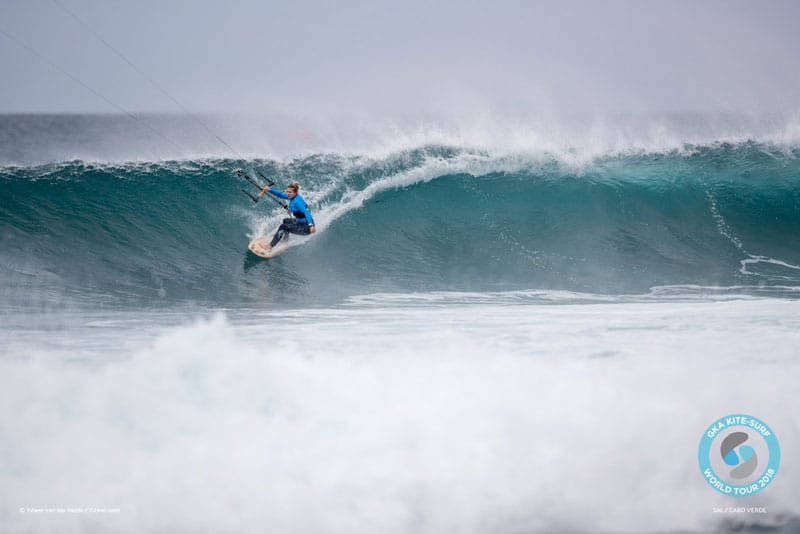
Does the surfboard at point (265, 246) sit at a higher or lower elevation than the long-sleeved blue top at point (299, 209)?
lower

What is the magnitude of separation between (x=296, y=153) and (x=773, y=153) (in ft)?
33.9

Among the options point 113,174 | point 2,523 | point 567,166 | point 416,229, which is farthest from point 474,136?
point 2,523

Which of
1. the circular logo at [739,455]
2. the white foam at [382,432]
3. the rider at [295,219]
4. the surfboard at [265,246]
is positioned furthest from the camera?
the surfboard at [265,246]

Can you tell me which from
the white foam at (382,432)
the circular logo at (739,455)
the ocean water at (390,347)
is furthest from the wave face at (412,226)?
the circular logo at (739,455)

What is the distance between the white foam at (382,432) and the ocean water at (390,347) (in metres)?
0.02

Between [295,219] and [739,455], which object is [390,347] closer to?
[739,455]

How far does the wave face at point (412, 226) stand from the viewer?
9.91m

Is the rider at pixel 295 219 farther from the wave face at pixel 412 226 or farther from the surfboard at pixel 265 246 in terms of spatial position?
the wave face at pixel 412 226

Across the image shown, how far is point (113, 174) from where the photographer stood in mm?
13516

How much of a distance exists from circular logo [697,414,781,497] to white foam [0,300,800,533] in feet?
0.28

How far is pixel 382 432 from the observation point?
533 centimetres

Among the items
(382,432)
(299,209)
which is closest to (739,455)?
(382,432)

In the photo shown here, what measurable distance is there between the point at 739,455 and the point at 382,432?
2.67 meters

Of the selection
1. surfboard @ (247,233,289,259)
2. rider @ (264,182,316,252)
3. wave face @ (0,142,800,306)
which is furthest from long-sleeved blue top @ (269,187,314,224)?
wave face @ (0,142,800,306)
